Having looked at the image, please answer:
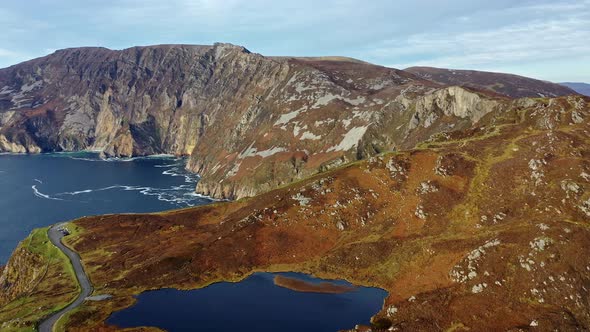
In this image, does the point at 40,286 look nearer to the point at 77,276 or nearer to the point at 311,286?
the point at 77,276

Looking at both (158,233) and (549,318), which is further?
(158,233)

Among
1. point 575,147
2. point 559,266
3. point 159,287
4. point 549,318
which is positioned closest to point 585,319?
point 549,318

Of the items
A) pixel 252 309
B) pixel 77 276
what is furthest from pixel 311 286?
pixel 77 276

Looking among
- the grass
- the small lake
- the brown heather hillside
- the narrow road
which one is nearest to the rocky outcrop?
the grass

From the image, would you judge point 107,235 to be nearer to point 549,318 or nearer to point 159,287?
point 159,287

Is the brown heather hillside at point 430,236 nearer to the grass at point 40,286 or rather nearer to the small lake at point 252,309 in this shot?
the small lake at point 252,309

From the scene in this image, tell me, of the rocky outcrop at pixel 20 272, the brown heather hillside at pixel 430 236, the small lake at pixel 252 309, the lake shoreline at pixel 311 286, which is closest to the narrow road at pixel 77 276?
the brown heather hillside at pixel 430 236
